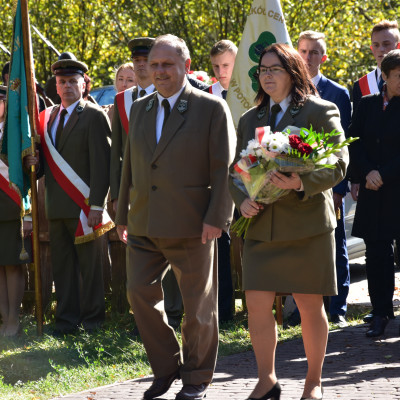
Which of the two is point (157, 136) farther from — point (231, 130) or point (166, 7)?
point (166, 7)

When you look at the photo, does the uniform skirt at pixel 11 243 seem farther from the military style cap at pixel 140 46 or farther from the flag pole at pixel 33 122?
Answer: the military style cap at pixel 140 46

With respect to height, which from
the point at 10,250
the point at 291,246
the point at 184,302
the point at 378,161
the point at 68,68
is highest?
the point at 68,68

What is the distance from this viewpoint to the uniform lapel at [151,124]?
20.7 ft

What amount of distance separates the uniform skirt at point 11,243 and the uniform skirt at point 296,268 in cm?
350

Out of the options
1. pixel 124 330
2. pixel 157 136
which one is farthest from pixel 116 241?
pixel 157 136

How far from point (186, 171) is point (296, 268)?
3.13 ft

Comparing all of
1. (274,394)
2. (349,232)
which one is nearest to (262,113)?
(274,394)

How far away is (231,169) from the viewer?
612 cm

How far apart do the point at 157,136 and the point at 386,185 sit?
2.39m

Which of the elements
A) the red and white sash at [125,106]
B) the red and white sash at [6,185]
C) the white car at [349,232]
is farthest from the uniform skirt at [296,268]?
the white car at [349,232]

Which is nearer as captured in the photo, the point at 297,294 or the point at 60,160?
the point at 297,294

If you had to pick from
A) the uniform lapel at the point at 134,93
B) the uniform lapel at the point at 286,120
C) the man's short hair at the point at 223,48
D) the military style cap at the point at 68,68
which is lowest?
the uniform lapel at the point at 286,120

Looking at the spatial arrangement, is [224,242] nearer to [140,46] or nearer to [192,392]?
[140,46]

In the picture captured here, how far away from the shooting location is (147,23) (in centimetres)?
1780
